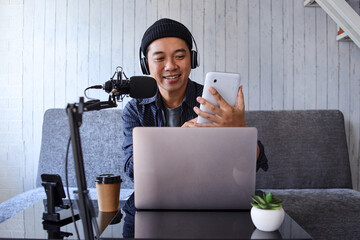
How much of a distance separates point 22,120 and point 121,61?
807mm

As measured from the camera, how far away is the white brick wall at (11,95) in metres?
2.34

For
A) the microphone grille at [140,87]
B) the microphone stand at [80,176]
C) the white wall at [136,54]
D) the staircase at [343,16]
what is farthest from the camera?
the white wall at [136,54]

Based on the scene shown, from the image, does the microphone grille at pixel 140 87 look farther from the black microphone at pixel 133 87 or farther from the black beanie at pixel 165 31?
the black beanie at pixel 165 31

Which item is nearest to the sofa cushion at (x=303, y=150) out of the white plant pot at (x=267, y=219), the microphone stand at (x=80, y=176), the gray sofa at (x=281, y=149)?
the gray sofa at (x=281, y=149)

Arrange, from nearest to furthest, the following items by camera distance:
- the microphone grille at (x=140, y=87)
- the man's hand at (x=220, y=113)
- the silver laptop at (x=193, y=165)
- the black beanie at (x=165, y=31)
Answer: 1. the silver laptop at (x=193, y=165)
2. the microphone grille at (x=140, y=87)
3. the man's hand at (x=220, y=113)
4. the black beanie at (x=165, y=31)

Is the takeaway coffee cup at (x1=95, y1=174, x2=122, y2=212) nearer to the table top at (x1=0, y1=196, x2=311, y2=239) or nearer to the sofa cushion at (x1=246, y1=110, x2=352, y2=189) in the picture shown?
the table top at (x1=0, y1=196, x2=311, y2=239)

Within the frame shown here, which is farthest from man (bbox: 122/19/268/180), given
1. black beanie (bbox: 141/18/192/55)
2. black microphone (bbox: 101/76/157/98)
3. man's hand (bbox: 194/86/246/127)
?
black microphone (bbox: 101/76/157/98)

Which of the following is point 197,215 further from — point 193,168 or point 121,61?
point 121,61

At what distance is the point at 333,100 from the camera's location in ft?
7.42

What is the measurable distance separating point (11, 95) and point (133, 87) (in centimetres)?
176

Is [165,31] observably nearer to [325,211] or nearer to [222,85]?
[222,85]

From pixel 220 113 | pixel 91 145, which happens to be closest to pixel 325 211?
pixel 220 113

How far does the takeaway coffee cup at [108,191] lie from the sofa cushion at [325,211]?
0.79 m

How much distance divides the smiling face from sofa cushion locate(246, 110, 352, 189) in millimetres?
687
